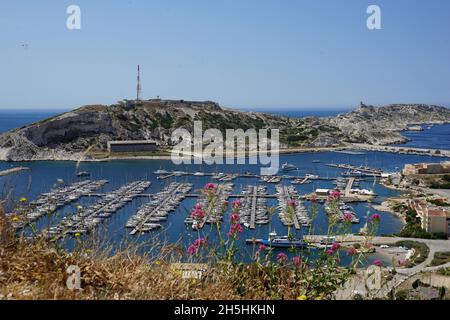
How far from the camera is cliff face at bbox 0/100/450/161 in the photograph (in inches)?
1369

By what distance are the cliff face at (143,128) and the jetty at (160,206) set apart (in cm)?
1434

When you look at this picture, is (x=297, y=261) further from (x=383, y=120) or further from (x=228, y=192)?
(x=383, y=120)

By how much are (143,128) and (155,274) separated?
39.3 meters

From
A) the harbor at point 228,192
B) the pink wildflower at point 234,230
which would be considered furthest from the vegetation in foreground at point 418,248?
the pink wildflower at point 234,230

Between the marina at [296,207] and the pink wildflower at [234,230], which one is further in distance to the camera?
the marina at [296,207]

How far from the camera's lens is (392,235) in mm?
14219

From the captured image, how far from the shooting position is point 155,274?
1.87 meters

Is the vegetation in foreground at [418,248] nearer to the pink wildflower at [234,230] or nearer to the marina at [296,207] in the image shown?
the marina at [296,207]

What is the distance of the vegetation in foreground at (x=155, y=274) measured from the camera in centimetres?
174

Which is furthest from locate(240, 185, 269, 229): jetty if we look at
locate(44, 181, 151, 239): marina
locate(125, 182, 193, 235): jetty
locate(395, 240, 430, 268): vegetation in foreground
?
locate(44, 181, 151, 239): marina

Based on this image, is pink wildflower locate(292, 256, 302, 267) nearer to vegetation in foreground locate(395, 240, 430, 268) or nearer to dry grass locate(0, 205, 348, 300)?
dry grass locate(0, 205, 348, 300)

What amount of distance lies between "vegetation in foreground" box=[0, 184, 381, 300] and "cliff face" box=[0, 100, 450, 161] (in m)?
32.9

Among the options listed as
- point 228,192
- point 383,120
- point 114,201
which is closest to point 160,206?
point 114,201
